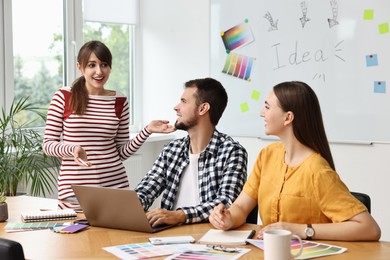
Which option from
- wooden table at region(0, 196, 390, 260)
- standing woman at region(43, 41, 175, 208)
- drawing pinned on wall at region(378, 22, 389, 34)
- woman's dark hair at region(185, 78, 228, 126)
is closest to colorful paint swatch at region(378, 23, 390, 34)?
drawing pinned on wall at region(378, 22, 389, 34)

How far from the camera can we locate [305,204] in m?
2.36

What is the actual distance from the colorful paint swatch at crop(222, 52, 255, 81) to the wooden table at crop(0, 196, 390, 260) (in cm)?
251

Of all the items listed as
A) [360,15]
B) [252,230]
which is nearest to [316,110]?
[252,230]

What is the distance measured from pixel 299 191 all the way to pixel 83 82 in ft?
4.42

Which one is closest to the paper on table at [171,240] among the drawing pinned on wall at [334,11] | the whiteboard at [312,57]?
the whiteboard at [312,57]

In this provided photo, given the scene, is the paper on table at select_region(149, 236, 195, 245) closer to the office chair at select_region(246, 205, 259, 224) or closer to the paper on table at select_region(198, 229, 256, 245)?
the paper on table at select_region(198, 229, 256, 245)

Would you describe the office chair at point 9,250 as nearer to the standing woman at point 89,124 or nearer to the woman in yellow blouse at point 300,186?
the woman in yellow blouse at point 300,186

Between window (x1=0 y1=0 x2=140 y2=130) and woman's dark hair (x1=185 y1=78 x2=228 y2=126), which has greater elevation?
window (x1=0 y1=0 x2=140 y2=130)

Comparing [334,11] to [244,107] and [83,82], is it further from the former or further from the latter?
[83,82]

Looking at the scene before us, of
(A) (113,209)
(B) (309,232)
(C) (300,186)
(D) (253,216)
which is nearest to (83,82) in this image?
(A) (113,209)

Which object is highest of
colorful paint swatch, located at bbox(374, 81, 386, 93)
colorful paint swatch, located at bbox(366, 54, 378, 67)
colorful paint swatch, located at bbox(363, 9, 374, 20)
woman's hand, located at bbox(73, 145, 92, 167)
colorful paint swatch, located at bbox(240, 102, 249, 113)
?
colorful paint swatch, located at bbox(363, 9, 374, 20)

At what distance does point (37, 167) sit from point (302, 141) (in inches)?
85.9

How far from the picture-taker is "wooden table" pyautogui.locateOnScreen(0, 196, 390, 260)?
2.09 metres

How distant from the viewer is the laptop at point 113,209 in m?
2.36
